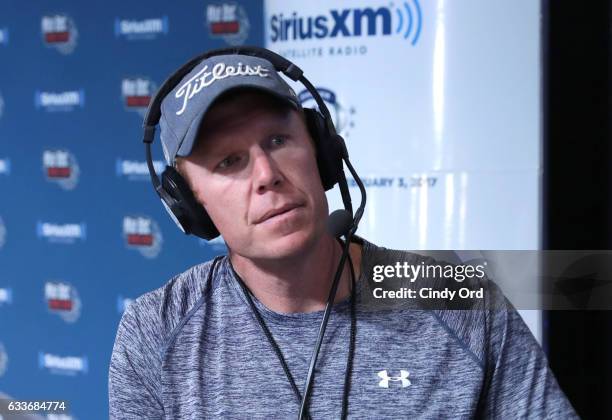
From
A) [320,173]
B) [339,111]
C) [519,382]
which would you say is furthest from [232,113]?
[339,111]

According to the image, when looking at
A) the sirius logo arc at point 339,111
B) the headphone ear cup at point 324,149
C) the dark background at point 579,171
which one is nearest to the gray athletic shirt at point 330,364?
the headphone ear cup at point 324,149

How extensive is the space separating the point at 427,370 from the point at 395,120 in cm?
77

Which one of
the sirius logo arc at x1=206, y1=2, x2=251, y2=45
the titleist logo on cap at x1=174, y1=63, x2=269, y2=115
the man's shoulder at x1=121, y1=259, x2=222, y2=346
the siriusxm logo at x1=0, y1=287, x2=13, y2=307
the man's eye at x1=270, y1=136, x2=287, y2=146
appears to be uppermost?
the sirius logo arc at x1=206, y1=2, x2=251, y2=45

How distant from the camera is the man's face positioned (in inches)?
30.0

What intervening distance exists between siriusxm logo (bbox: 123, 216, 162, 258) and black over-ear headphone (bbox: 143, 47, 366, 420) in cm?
136

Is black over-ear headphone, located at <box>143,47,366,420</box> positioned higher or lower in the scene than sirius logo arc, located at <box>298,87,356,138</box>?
lower

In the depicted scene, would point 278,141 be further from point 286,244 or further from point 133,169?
point 133,169

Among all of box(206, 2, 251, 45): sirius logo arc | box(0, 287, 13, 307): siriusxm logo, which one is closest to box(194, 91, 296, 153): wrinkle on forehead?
box(206, 2, 251, 45): sirius logo arc

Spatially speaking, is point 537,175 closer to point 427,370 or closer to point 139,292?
point 427,370

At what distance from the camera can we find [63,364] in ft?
7.80

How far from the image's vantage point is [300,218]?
0.76 m

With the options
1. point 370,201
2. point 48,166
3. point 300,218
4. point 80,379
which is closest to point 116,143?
point 48,166

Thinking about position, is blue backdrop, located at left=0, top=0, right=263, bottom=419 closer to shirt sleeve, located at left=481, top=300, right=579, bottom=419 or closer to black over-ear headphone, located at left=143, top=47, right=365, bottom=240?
black over-ear headphone, located at left=143, top=47, right=365, bottom=240

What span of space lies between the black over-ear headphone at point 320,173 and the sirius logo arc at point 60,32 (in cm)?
156
